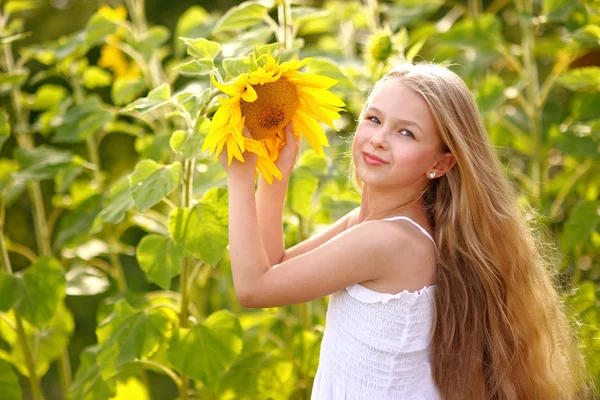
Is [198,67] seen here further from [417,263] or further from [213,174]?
[417,263]

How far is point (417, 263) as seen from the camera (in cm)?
144

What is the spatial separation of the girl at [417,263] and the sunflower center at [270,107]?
0.06 m

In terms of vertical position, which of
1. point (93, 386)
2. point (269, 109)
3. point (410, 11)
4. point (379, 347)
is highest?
point (269, 109)

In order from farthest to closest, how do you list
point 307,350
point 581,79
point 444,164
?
point 581,79, point 307,350, point 444,164

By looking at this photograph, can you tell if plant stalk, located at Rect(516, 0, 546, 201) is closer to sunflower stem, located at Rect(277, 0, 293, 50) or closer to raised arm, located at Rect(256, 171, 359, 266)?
sunflower stem, located at Rect(277, 0, 293, 50)

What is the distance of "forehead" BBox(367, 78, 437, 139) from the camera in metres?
1.41

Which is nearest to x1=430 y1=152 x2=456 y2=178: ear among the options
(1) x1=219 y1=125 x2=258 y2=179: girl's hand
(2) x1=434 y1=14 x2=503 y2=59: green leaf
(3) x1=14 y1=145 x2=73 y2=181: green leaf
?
(1) x1=219 y1=125 x2=258 y2=179: girl's hand

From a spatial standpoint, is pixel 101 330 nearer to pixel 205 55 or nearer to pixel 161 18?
pixel 205 55

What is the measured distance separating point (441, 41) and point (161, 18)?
2248mm

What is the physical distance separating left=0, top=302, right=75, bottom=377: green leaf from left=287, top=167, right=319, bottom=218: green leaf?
690 millimetres

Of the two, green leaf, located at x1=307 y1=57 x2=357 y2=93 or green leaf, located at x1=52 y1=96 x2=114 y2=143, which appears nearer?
green leaf, located at x1=307 y1=57 x2=357 y2=93

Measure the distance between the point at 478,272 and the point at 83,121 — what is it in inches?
42.0

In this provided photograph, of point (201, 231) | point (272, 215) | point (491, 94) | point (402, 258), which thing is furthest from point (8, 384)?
point (491, 94)

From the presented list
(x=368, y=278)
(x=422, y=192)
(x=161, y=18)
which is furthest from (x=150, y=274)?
(x=161, y=18)
